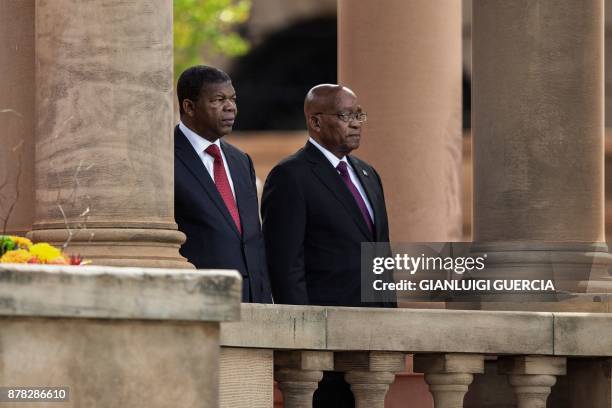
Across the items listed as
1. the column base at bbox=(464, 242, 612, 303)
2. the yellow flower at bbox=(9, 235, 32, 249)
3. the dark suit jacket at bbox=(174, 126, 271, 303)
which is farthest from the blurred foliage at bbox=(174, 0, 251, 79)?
the yellow flower at bbox=(9, 235, 32, 249)

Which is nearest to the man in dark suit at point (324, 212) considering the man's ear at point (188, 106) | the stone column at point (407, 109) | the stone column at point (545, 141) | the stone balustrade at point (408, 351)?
the man's ear at point (188, 106)

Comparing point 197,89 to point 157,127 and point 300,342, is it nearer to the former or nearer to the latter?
point 157,127

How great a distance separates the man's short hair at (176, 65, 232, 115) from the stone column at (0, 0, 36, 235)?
1014 millimetres

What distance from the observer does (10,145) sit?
12.9 meters

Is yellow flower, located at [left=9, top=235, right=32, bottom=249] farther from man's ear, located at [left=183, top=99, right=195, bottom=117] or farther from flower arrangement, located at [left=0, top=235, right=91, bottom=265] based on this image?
man's ear, located at [left=183, top=99, right=195, bottom=117]

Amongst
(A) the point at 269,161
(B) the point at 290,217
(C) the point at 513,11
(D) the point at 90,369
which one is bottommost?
(D) the point at 90,369

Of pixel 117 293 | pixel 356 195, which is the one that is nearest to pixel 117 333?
pixel 117 293

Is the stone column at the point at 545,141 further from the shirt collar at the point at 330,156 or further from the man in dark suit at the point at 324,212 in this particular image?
the shirt collar at the point at 330,156

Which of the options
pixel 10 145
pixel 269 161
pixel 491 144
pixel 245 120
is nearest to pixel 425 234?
pixel 491 144

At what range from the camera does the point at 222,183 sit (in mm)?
12648

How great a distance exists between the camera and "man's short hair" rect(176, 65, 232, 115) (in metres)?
12.9

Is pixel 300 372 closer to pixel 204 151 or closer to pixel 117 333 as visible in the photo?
pixel 204 151

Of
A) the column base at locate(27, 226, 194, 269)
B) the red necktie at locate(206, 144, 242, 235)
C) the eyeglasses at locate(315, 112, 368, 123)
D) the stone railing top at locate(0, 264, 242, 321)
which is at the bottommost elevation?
the stone railing top at locate(0, 264, 242, 321)

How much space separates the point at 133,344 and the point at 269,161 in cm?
3778
